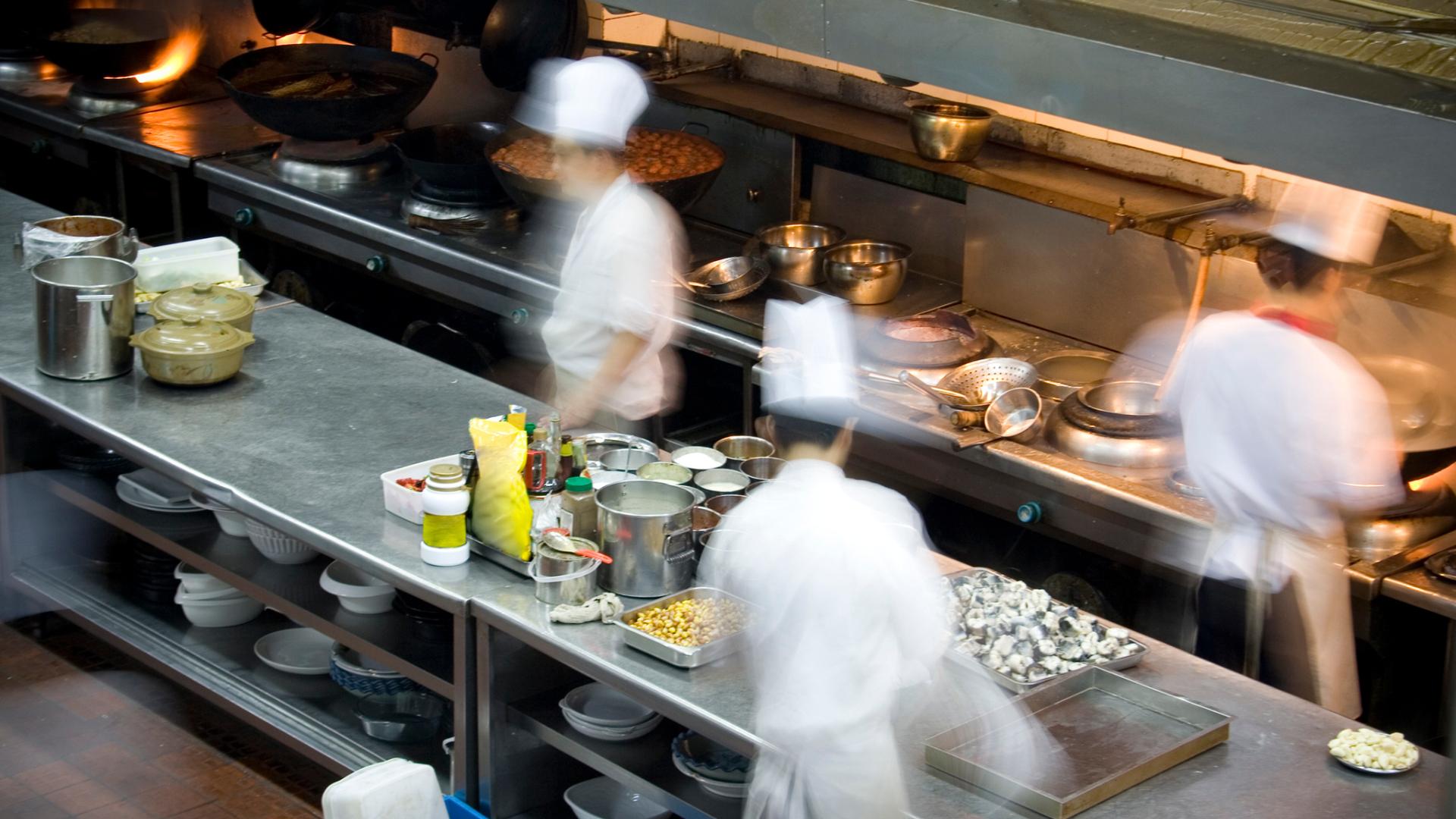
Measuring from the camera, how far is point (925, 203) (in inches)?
207

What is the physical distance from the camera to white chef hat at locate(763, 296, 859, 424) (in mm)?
4027

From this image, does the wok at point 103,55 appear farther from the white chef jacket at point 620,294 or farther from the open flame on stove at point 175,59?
the white chef jacket at point 620,294

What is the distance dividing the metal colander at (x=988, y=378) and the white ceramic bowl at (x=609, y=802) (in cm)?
158

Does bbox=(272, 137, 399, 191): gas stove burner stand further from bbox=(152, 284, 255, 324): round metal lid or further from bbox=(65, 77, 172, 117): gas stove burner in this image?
bbox=(152, 284, 255, 324): round metal lid

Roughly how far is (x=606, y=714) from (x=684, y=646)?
0.40m

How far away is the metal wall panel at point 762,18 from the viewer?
2.44 m

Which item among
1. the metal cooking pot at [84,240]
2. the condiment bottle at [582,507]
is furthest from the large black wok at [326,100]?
the condiment bottle at [582,507]

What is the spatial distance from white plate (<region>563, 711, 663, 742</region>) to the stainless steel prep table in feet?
0.06

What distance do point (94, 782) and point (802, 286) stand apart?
2.55 metres

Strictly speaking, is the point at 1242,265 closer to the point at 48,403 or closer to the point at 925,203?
the point at 925,203

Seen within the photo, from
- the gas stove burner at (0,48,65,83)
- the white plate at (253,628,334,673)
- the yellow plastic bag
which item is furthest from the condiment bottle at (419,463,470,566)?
the gas stove burner at (0,48,65,83)

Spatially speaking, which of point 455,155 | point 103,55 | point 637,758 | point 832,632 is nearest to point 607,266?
point 637,758

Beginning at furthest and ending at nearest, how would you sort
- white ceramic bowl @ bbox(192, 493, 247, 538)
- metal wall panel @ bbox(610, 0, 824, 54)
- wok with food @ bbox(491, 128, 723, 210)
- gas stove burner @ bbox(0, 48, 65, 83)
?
gas stove burner @ bbox(0, 48, 65, 83)
wok with food @ bbox(491, 128, 723, 210)
white ceramic bowl @ bbox(192, 493, 247, 538)
metal wall panel @ bbox(610, 0, 824, 54)

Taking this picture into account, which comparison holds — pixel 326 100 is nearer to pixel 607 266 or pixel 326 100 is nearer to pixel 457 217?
pixel 457 217
